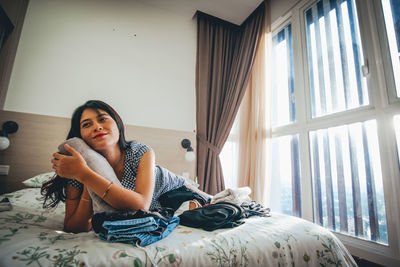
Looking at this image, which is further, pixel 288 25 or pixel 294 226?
pixel 288 25

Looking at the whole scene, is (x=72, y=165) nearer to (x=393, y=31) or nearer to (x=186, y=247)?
(x=186, y=247)

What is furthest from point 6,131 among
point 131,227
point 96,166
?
point 131,227

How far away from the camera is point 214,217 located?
102 centimetres

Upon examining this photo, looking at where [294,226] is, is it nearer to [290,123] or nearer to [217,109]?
[290,123]

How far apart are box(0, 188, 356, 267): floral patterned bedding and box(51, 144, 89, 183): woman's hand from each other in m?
0.24

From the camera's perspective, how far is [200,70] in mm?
3021

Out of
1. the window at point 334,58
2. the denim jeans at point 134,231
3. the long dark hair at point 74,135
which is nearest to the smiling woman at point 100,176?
the long dark hair at point 74,135

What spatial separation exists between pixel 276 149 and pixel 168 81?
181 centimetres

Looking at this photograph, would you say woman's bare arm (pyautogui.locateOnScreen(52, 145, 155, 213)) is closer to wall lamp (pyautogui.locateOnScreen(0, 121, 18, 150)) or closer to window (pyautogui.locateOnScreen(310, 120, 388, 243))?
wall lamp (pyautogui.locateOnScreen(0, 121, 18, 150))

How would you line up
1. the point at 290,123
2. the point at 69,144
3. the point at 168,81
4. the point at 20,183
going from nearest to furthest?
the point at 69,144, the point at 20,183, the point at 290,123, the point at 168,81

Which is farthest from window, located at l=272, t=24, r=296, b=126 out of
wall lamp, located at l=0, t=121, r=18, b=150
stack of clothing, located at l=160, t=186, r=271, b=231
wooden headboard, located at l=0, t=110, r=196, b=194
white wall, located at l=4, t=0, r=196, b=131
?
wall lamp, located at l=0, t=121, r=18, b=150

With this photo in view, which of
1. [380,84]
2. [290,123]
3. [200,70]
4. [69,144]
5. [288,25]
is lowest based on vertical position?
[69,144]

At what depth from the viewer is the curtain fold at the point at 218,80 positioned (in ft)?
9.31

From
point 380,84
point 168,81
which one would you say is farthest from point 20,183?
Answer: point 380,84
